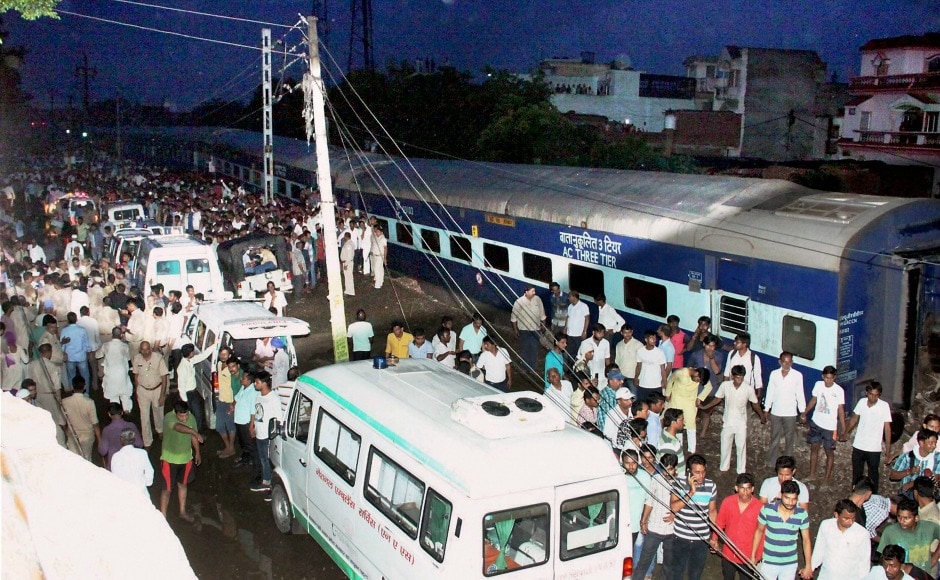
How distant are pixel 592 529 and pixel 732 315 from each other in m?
5.69

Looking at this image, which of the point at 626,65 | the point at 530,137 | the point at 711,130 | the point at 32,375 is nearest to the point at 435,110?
the point at 530,137

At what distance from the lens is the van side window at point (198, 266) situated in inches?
611

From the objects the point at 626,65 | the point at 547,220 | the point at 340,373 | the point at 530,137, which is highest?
the point at 626,65

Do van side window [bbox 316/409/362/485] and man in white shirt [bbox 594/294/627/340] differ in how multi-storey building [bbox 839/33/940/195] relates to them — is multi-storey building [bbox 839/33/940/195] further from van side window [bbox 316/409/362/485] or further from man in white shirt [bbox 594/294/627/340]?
van side window [bbox 316/409/362/485]

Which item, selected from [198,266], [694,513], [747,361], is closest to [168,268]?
[198,266]

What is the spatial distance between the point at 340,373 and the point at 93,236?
16306 mm

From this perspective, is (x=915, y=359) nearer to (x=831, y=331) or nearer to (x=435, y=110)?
(x=831, y=331)

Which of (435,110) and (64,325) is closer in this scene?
(64,325)

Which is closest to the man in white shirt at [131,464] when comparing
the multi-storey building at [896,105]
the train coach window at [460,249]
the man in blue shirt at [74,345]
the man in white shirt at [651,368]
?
the man in blue shirt at [74,345]

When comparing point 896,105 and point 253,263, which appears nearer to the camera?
point 253,263

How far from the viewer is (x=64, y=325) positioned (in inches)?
521

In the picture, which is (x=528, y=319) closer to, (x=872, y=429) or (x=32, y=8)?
(x=872, y=429)

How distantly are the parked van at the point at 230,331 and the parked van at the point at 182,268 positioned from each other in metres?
2.97

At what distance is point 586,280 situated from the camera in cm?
1373
